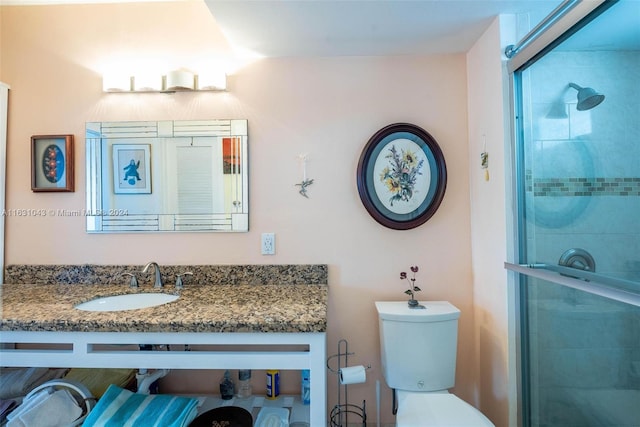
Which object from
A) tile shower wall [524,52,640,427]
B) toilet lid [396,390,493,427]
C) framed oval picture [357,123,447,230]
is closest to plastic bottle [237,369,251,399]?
toilet lid [396,390,493,427]

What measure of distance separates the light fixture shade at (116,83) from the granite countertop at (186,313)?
1089 mm

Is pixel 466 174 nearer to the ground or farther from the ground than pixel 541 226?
farther from the ground

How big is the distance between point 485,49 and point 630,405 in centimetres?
158

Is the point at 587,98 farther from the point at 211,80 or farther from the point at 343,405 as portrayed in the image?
the point at 343,405

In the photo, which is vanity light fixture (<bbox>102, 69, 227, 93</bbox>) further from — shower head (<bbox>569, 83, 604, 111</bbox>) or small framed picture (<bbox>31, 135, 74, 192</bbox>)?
shower head (<bbox>569, 83, 604, 111</bbox>)

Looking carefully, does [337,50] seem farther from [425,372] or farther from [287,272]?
[425,372]

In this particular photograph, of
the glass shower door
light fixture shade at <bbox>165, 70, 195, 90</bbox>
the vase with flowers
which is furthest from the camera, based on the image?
light fixture shade at <bbox>165, 70, 195, 90</bbox>

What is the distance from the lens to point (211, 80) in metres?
1.65

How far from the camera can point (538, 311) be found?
131cm

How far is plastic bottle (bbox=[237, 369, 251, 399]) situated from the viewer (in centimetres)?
159

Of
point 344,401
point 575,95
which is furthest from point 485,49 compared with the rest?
point 344,401

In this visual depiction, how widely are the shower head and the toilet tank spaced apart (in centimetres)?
99

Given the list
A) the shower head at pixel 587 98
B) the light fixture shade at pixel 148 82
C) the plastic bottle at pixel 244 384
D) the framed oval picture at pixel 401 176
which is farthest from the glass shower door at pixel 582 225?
the light fixture shade at pixel 148 82

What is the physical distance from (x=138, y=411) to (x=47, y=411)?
0.34 metres
